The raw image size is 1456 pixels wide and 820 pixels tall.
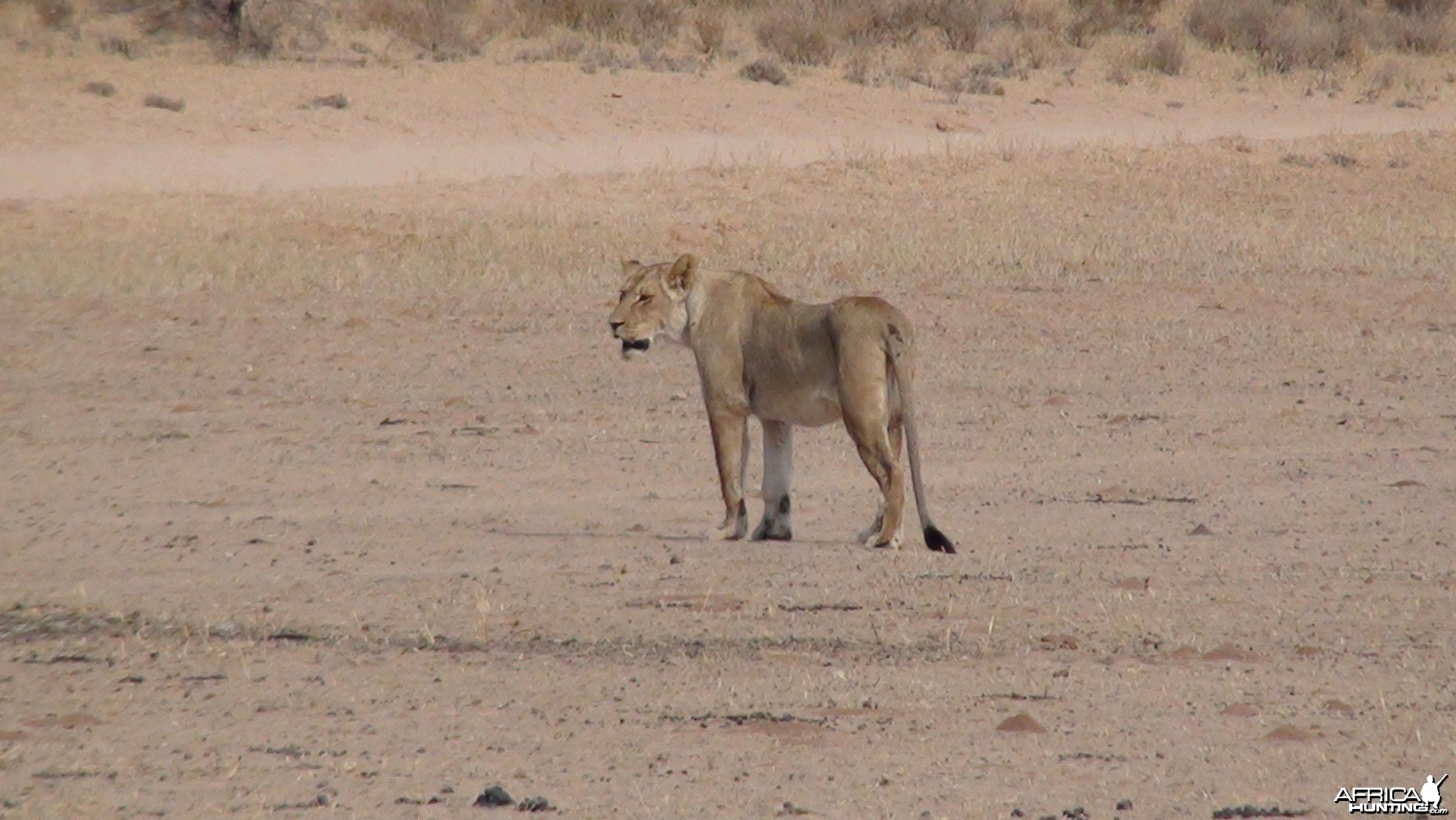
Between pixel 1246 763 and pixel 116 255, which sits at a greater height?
pixel 1246 763

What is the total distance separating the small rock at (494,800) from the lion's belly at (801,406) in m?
3.68

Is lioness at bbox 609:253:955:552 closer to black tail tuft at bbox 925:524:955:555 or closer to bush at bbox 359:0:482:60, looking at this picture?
black tail tuft at bbox 925:524:955:555

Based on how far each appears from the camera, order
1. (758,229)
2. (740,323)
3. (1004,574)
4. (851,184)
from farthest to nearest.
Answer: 1. (851,184)
2. (758,229)
3. (740,323)
4. (1004,574)

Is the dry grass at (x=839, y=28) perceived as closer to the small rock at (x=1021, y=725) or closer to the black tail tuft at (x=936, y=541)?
the black tail tuft at (x=936, y=541)

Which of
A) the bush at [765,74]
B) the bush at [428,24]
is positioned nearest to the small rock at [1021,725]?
the bush at [765,74]

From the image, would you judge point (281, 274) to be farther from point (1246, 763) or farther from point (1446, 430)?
point (1246, 763)

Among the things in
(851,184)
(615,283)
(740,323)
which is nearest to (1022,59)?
(851,184)

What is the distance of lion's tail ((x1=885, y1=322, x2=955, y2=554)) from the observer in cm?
848

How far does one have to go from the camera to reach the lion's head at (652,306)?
9117 millimetres

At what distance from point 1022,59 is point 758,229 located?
1235 cm

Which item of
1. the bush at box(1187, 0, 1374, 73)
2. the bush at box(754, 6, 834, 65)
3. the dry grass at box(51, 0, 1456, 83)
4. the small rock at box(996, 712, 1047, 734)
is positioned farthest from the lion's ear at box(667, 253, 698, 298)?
the bush at box(1187, 0, 1374, 73)

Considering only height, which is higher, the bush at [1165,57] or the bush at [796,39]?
the bush at [796,39]

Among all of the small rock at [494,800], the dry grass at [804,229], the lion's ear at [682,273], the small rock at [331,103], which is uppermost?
the lion's ear at [682,273]

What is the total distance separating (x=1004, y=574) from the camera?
812 centimetres
